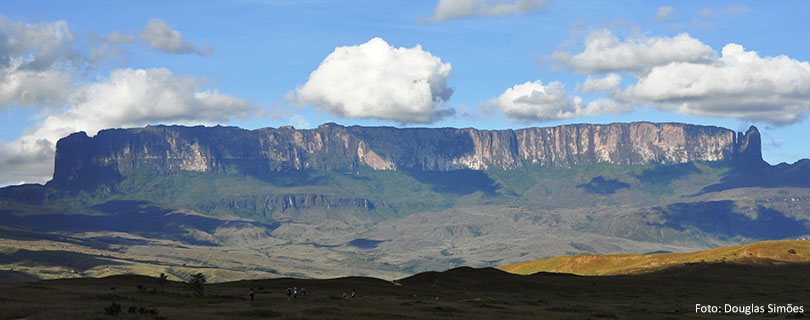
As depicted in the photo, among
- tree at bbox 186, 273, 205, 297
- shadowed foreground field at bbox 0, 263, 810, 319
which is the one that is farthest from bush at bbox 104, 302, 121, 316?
tree at bbox 186, 273, 205, 297

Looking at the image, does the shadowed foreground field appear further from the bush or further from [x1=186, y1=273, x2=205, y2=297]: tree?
[x1=186, y1=273, x2=205, y2=297]: tree

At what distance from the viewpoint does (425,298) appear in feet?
443

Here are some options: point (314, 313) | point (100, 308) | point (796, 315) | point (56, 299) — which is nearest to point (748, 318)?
point (796, 315)

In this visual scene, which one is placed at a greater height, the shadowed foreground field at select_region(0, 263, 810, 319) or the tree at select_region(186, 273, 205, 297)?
the tree at select_region(186, 273, 205, 297)

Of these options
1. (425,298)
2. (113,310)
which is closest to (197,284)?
(113,310)

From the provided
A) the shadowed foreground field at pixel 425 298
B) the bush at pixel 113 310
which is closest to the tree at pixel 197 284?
the shadowed foreground field at pixel 425 298

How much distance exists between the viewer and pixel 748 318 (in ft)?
348

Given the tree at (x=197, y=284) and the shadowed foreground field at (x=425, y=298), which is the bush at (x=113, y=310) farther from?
the tree at (x=197, y=284)

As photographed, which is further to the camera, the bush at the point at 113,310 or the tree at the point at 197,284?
the tree at the point at 197,284

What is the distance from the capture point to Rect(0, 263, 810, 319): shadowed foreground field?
289ft

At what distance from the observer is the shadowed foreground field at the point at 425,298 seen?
289 feet

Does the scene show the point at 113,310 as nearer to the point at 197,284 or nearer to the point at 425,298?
the point at 197,284

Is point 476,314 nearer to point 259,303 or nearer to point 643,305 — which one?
point 259,303

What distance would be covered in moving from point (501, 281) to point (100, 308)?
112 m
